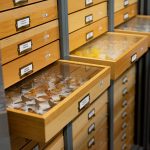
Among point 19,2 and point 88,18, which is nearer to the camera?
point 19,2

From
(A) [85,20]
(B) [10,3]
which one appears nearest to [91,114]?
(A) [85,20]

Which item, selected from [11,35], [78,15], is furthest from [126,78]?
[11,35]

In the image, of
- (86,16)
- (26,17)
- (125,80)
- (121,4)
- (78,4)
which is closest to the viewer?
(26,17)

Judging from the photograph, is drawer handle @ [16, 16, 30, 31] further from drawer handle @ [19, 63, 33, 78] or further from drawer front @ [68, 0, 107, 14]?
drawer front @ [68, 0, 107, 14]

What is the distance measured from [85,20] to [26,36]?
1.75 ft

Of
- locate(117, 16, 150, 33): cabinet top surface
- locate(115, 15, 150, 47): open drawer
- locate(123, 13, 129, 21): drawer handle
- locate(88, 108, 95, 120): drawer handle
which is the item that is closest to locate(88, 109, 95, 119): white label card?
locate(88, 108, 95, 120): drawer handle

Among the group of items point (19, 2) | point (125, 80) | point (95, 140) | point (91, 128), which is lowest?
point (95, 140)

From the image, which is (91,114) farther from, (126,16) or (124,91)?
(126,16)

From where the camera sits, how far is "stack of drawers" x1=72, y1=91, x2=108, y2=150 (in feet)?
5.37

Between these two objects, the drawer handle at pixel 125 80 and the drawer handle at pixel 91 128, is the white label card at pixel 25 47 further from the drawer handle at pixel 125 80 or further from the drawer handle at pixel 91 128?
the drawer handle at pixel 125 80

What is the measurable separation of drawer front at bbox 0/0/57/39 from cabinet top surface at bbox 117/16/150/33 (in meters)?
0.89

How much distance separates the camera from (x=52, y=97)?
1.26m

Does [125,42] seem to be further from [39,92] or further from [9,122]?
[9,122]

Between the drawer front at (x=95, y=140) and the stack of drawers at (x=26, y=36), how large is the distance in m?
0.45
